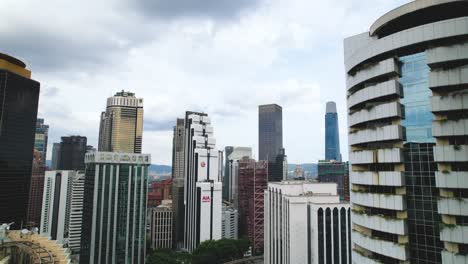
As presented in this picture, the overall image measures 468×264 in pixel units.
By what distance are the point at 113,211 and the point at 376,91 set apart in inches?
4123

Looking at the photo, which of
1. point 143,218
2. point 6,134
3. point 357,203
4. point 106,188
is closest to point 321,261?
point 357,203

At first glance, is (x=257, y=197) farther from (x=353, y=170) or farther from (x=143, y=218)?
(x=353, y=170)

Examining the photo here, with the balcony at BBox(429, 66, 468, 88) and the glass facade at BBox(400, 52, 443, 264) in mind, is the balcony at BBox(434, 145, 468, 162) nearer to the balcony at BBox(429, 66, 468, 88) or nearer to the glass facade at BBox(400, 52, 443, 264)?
the glass facade at BBox(400, 52, 443, 264)

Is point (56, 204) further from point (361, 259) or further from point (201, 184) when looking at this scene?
point (361, 259)

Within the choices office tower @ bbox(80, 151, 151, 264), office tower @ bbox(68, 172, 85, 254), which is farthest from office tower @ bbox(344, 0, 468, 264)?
office tower @ bbox(68, 172, 85, 254)

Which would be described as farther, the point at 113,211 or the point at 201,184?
the point at 201,184

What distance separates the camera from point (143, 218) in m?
120

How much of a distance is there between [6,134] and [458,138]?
171395mm

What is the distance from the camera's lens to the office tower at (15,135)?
458ft

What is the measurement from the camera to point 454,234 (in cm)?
3222

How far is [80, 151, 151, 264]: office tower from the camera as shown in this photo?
4385 inches

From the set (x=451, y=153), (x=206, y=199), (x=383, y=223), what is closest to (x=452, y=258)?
(x=383, y=223)

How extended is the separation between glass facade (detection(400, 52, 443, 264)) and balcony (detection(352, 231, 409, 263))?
1431 millimetres

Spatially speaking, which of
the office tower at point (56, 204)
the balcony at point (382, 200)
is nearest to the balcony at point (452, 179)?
the balcony at point (382, 200)
